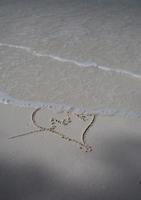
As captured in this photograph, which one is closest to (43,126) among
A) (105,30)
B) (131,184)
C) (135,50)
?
(131,184)

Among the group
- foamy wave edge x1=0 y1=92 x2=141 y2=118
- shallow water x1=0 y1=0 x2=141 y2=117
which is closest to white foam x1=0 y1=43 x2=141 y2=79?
shallow water x1=0 y1=0 x2=141 y2=117

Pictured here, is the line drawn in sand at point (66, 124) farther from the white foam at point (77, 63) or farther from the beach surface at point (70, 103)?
the white foam at point (77, 63)

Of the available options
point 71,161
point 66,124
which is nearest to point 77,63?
point 66,124

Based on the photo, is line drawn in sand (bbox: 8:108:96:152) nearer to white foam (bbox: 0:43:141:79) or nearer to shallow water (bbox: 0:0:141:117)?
shallow water (bbox: 0:0:141:117)

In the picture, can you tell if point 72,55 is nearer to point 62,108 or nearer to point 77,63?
point 77,63

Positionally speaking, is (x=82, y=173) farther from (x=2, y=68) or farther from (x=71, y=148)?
(x=2, y=68)

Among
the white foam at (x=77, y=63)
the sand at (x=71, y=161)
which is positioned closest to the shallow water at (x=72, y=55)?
the white foam at (x=77, y=63)
